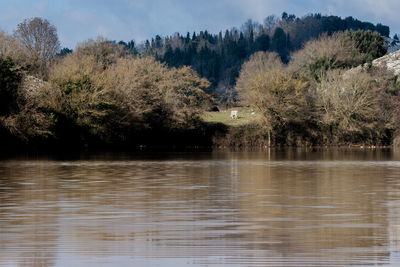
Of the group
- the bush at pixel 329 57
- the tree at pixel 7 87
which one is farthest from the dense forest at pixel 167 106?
the bush at pixel 329 57

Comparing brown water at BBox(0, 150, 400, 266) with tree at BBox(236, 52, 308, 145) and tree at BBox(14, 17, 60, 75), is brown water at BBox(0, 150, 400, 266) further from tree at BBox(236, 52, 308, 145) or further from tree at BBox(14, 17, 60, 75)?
tree at BBox(14, 17, 60, 75)

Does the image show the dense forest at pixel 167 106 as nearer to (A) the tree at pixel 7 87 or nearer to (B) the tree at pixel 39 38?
(A) the tree at pixel 7 87

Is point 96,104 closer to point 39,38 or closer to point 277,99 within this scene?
point 277,99

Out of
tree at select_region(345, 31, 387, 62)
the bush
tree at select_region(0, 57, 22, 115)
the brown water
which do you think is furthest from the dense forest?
the brown water

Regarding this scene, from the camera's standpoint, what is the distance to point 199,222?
535 inches

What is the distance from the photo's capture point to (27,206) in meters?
16.7

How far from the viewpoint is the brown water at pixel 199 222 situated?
9.76 m

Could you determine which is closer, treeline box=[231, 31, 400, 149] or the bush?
treeline box=[231, 31, 400, 149]

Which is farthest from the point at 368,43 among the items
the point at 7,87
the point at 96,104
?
the point at 7,87

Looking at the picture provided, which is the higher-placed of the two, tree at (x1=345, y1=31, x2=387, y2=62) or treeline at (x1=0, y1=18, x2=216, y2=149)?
tree at (x1=345, y1=31, x2=387, y2=62)

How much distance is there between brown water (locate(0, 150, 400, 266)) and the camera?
32.0 ft

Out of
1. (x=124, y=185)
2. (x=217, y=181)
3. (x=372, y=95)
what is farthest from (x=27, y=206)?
(x=372, y=95)

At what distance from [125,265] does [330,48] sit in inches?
3788

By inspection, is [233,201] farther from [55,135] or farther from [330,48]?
[330,48]
